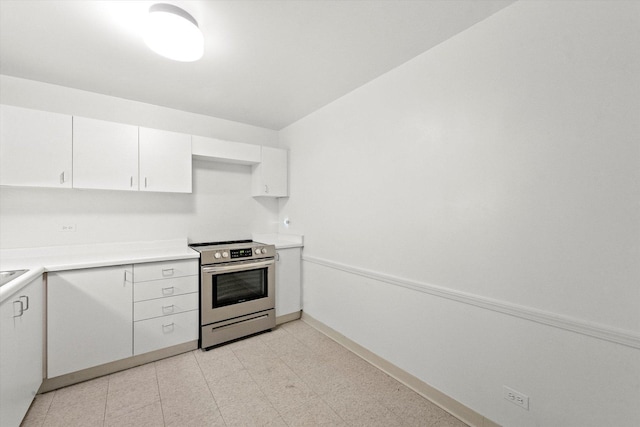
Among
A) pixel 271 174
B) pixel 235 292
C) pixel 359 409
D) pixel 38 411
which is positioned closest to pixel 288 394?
pixel 359 409

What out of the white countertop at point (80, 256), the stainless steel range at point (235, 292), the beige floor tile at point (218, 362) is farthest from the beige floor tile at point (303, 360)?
the white countertop at point (80, 256)

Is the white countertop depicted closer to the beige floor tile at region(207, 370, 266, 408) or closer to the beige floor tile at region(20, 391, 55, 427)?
the beige floor tile at region(20, 391, 55, 427)

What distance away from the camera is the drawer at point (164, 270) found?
2307 millimetres

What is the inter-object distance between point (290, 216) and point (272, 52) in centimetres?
203

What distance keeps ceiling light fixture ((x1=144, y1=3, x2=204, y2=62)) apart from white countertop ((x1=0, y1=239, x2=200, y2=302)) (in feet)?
5.37

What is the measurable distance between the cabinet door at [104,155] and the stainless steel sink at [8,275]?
2.66 feet

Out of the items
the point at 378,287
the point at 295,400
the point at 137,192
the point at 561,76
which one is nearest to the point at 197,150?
the point at 137,192

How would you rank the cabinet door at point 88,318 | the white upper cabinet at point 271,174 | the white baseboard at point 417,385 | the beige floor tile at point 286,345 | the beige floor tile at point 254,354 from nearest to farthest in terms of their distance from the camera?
the white baseboard at point 417,385, the cabinet door at point 88,318, the beige floor tile at point 254,354, the beige floor tile at point 286,345, the white upper cabinet at point 271,174

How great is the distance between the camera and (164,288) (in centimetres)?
242

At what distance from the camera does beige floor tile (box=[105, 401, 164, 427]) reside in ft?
5.52

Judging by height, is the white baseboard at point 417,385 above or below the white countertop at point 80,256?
below

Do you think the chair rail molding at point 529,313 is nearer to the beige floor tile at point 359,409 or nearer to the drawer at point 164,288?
the beige floor tile at point 359,409

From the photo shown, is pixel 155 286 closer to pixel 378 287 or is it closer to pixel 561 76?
pixel 378 287

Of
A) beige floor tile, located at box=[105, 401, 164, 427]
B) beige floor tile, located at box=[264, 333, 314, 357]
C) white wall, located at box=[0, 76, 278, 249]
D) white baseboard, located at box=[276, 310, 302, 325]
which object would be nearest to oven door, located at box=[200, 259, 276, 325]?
white baseboard, located at box=[276, 310, 302, 325]
